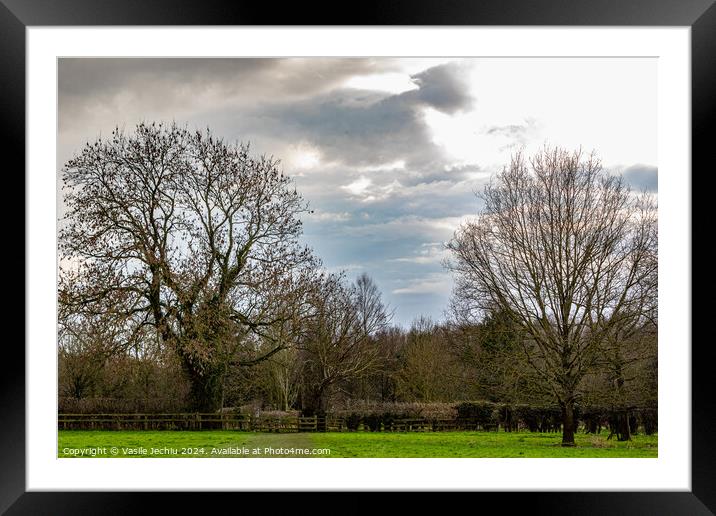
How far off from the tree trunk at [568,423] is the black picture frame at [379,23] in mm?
→ 3711

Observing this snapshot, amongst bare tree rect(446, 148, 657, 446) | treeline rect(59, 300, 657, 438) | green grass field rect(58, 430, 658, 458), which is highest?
bare tree rect(446, 148, 657, 446)

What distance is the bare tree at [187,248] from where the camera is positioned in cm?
636

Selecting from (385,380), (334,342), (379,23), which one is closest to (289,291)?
(334,342)

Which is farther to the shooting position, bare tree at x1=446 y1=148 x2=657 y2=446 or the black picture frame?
bare tree at x1=446 y1=148 x2=657 y2=446

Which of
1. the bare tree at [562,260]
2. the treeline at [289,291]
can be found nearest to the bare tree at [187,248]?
the treeline at [289,291]

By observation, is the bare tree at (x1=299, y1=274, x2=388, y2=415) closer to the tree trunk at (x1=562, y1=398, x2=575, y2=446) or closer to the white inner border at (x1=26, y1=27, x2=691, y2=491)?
the tree trunk at (x1=562, y1=398, x2=575, y2=446)

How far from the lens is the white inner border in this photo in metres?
3.25

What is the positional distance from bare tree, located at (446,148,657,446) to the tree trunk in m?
0.01

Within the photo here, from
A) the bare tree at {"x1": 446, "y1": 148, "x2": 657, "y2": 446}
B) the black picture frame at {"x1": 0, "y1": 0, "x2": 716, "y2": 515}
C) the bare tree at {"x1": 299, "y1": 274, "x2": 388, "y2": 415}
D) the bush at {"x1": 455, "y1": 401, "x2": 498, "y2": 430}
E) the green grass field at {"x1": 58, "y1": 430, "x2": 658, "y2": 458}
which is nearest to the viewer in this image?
the black picture frame at {"x1": 0, "y1": 0, "x2": 716, "y2": 515}

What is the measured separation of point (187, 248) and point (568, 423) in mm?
4563

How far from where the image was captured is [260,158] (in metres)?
6.45

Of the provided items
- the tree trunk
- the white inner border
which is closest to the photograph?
the tree trunk

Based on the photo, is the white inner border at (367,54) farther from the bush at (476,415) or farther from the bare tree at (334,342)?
the bush at (476,415)
